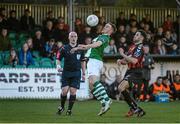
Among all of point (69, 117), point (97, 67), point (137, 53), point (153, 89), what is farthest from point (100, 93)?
point (153, 89)

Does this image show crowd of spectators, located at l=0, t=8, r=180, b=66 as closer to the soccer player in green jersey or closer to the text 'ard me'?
the text 'ard me'

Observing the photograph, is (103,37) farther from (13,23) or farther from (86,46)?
(13,23)

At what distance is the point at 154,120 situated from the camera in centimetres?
1678

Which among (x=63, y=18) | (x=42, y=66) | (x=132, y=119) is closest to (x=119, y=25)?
(x=63, y=18)

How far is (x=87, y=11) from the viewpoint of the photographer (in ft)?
107

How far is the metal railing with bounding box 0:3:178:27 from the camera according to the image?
31.7 meters

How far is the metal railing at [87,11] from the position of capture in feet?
104

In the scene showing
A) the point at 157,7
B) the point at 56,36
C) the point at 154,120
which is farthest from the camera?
the point at 157,7

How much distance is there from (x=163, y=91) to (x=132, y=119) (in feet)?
36.6

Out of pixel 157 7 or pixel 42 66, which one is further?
pixel 157 7

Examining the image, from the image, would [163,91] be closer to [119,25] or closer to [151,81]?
[151,81]

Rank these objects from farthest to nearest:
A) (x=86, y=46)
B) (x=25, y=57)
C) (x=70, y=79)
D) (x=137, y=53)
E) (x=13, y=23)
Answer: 1. (x=13, y=23)
2. (x=25, y=57)
3. (x=70, y=79)
4. (x=137, y=53)
5. (x=86, y=46)

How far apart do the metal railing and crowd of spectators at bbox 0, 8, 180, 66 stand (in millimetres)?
1091

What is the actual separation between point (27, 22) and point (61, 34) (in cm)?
192
